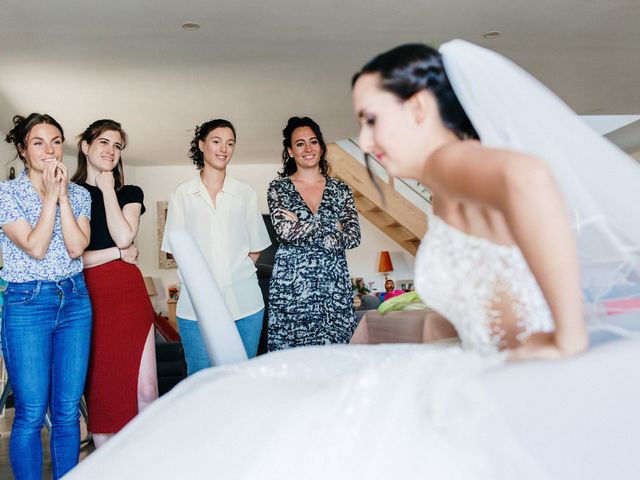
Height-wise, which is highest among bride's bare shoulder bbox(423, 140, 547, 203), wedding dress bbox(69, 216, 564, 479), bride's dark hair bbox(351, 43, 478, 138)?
bride's dark hair bbox(351, 43, 478, 138)

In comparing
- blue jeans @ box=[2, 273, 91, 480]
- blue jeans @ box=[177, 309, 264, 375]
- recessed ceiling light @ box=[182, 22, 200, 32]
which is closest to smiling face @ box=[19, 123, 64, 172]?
blue jeans @ box=[2, 273, 91, 480]

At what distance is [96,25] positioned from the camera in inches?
186

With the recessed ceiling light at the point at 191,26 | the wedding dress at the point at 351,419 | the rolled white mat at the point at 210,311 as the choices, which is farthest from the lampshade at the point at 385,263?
the wedding dress at the point at 351,419

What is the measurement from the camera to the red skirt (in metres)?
2.73

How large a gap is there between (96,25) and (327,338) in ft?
10.1

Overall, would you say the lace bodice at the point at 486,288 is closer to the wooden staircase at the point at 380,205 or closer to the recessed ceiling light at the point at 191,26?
the recessed ceiling light at the point at 191,26

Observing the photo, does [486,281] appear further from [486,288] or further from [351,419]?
[351,419]

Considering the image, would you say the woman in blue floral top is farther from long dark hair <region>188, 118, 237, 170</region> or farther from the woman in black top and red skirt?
long dark hair <region>188, 118, 237, 170</region>

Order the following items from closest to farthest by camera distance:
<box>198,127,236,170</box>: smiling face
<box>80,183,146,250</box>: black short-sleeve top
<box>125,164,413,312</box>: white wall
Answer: <box>80,183,146,250</box>: black short-sleeve top, <box>198,127,236,170</box>: smiling face, <box>125,164,413,312</box>: white wall

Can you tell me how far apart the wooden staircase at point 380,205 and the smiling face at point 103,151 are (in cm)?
602

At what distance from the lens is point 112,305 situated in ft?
9.04

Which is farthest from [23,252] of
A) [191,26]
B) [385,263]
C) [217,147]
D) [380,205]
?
[385,263]

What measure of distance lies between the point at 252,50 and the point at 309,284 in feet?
10.1

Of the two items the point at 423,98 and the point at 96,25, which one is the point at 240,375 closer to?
the point at 423,98
